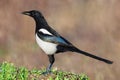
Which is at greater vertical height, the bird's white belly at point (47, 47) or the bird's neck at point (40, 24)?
the bird's neck at point (40, 24)

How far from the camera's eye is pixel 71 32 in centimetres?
2131

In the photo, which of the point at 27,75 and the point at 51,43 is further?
the point at 51,43

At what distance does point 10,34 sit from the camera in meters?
20.5

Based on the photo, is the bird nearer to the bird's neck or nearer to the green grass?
the bird's neck

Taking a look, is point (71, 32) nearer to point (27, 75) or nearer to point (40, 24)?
point (40, 24)

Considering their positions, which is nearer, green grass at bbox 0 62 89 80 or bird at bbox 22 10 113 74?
green grass at bbox 0 62 89 80

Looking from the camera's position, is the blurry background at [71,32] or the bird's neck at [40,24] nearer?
the bird's neck at [40,24]

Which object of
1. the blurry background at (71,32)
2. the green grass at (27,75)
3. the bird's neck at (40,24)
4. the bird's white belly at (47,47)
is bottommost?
the blurry background at (71,32)

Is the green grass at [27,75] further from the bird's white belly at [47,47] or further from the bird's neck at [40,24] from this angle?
the bird's neck at [40,24]

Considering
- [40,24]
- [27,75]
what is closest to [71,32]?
[40,24]

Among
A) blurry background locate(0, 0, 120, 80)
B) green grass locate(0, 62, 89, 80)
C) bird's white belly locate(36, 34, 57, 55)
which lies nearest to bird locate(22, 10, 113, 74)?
bird's white belly locate(36, 34, 57, 55)

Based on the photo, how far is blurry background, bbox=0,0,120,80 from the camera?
679 inches

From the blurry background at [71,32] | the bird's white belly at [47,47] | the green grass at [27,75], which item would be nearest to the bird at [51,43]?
the bird's white belly at [47,47]

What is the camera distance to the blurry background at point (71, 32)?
17.2 m
